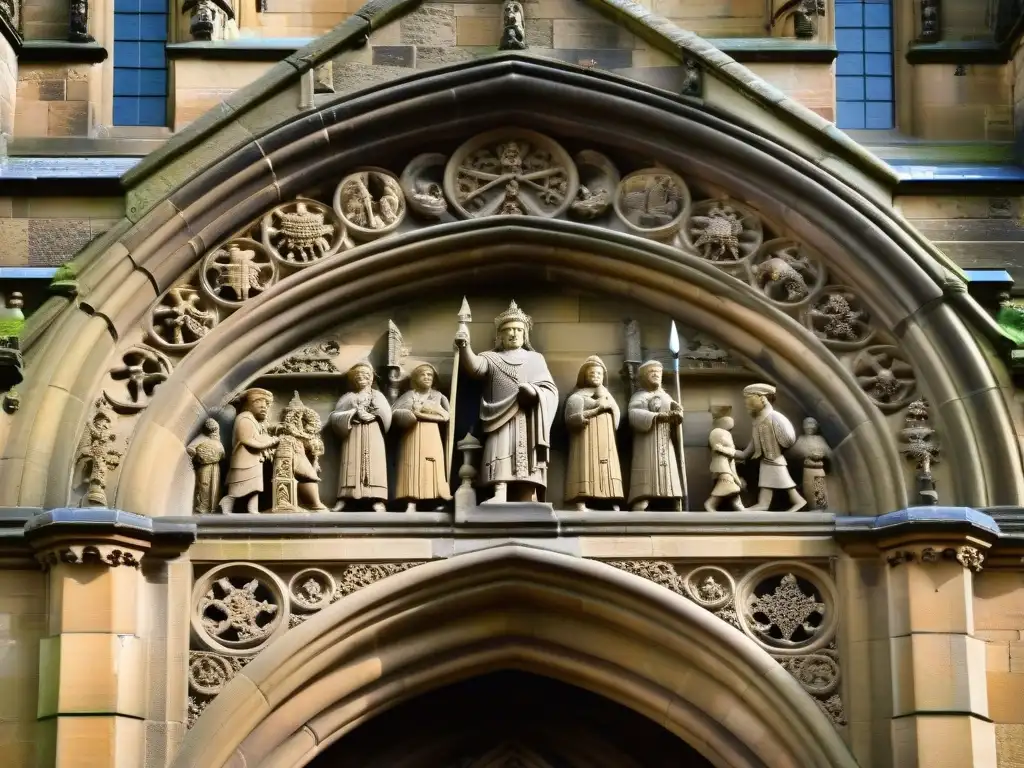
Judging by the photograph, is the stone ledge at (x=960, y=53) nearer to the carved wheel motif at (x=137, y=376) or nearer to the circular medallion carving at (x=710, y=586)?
the circular medallion carving at (x=710, y=586)

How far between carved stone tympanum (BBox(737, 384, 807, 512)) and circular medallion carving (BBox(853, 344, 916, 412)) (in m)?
0.60

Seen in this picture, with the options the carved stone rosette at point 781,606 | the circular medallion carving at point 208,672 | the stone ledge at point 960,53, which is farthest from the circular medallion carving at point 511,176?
the circular medallion carving at point 208,672

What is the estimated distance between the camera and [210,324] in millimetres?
16109

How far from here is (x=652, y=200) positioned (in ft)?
54.3

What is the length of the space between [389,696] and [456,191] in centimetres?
357

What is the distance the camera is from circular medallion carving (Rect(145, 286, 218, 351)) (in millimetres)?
16031

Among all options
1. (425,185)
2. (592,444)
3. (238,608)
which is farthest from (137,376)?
(592,444)

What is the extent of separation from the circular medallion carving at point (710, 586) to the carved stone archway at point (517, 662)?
0.37ft

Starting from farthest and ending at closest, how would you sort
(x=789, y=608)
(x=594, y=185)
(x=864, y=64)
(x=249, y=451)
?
(x=864, y=64)
(x=594, y=185)
(x=249, y=451)
(x=789, y=608)

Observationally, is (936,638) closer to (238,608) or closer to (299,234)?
(238,608)

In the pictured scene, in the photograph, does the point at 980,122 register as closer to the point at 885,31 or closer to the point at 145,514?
the point at 885,31

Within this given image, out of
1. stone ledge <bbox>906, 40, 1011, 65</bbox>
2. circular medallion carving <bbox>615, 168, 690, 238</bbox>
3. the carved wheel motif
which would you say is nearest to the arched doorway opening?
the carved wheel motif

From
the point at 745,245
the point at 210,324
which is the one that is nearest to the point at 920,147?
the point at 745,245

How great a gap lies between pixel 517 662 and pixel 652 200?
338 centimetres
